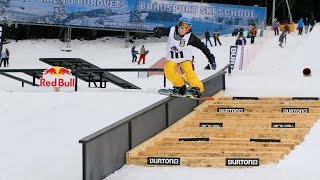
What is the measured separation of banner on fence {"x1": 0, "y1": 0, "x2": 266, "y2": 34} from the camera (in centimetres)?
4384

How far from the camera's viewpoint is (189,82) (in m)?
12.3

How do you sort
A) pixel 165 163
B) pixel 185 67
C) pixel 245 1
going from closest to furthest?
pixel 165 163 < pixel 185 67 < pixel 245 1

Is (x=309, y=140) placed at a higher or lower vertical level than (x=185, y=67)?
lower

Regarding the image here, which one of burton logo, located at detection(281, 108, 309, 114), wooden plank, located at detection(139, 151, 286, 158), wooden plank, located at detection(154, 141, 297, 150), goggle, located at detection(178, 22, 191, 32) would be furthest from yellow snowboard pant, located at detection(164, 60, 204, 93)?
→ wooden plank, located at detection(139, 151, 286, 158)

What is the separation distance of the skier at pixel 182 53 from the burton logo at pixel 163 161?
9.40 ft

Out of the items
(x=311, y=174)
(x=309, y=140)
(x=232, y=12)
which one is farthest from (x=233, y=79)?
(x=232, y=12)

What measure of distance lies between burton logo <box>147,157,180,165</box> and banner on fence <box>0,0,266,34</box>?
34.7 meters

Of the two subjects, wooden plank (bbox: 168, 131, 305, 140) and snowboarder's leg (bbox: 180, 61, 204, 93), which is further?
snowboarder's leg (bbox: 180, 61, 204, 93)

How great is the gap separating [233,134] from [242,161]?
6.54ft

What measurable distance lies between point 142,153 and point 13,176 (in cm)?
191

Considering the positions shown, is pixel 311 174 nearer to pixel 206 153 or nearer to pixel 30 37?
pixel 206 153

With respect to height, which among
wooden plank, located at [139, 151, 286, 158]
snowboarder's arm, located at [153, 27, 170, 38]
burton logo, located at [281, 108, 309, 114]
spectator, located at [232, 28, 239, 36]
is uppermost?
snowboarder's arm, located at [153, 27, 170, 38]

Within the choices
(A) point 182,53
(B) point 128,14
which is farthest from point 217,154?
(B) point 128,14

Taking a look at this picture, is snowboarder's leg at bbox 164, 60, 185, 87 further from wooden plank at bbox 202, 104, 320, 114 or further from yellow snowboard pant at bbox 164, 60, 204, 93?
wooden plank at bbox 202, 104, 320, 114
